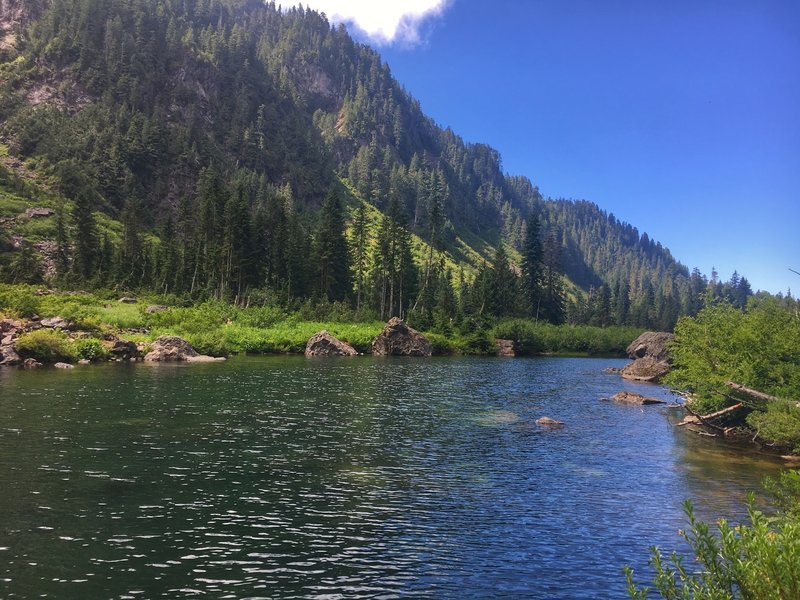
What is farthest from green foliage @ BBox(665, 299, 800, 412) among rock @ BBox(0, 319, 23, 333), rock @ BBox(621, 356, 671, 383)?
rock @ BBox(0, 319, 23, 333)

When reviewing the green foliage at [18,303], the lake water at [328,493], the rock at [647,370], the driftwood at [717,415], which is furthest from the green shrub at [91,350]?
the rock at [647,370]

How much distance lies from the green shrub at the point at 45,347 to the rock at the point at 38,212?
8218cm

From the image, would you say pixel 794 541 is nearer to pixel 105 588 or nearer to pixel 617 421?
pixel 105 588

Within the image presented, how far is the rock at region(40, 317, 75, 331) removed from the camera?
65250 mm

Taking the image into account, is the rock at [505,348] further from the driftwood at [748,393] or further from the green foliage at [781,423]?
the green foliage at [781,423]

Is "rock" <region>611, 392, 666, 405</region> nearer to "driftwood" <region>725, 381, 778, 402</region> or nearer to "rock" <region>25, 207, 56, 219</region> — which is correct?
"driftwood" <region>725, 381, 778, 402</region>

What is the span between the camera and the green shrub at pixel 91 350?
200ft

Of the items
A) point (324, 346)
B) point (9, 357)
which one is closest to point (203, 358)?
point (9, 357)

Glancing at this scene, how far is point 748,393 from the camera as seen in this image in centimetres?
3675

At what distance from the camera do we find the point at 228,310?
97562mm

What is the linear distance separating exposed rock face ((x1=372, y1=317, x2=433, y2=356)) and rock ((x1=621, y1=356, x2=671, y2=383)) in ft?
113

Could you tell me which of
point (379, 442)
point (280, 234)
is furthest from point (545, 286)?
point (379, 442)

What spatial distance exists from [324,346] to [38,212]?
8538 cm

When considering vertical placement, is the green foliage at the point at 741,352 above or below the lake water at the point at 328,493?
above
